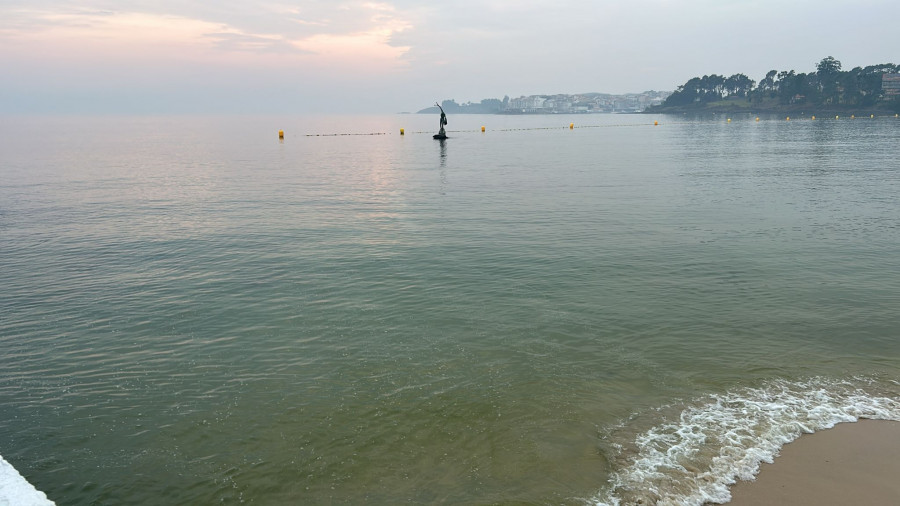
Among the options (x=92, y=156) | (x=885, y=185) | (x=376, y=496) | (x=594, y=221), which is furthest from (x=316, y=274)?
(x=92, y=156)

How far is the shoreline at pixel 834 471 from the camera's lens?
9.55 m

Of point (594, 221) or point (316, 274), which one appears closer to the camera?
point (316, 274)

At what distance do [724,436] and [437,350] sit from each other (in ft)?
24.1

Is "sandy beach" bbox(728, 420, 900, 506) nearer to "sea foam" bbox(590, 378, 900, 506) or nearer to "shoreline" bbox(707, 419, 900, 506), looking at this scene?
"shoreline" bbox(707, 419, 900, 506)

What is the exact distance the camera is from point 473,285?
21.5m

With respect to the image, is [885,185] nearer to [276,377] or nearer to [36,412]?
[276,377]

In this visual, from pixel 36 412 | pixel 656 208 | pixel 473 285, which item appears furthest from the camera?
pixel 656 208

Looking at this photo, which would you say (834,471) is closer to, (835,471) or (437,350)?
(835,471)

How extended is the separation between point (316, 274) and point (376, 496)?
14.2 m

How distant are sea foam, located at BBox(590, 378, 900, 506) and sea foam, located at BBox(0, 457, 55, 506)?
9.23 meters

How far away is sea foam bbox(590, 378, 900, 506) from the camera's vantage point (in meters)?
9.88

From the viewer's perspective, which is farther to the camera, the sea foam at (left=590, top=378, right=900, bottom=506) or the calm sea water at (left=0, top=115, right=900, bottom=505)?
the calm sea water at (left=0, top=115, right=900, bottom=505)

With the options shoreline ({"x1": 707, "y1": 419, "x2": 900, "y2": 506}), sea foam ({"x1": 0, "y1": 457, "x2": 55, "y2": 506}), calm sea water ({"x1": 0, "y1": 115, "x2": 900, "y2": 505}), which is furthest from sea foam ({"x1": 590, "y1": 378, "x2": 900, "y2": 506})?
sea foam ({"x1": 0, "y1": 457, "x2": 55, "y2": 506})

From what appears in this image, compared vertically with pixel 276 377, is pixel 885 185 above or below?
above
